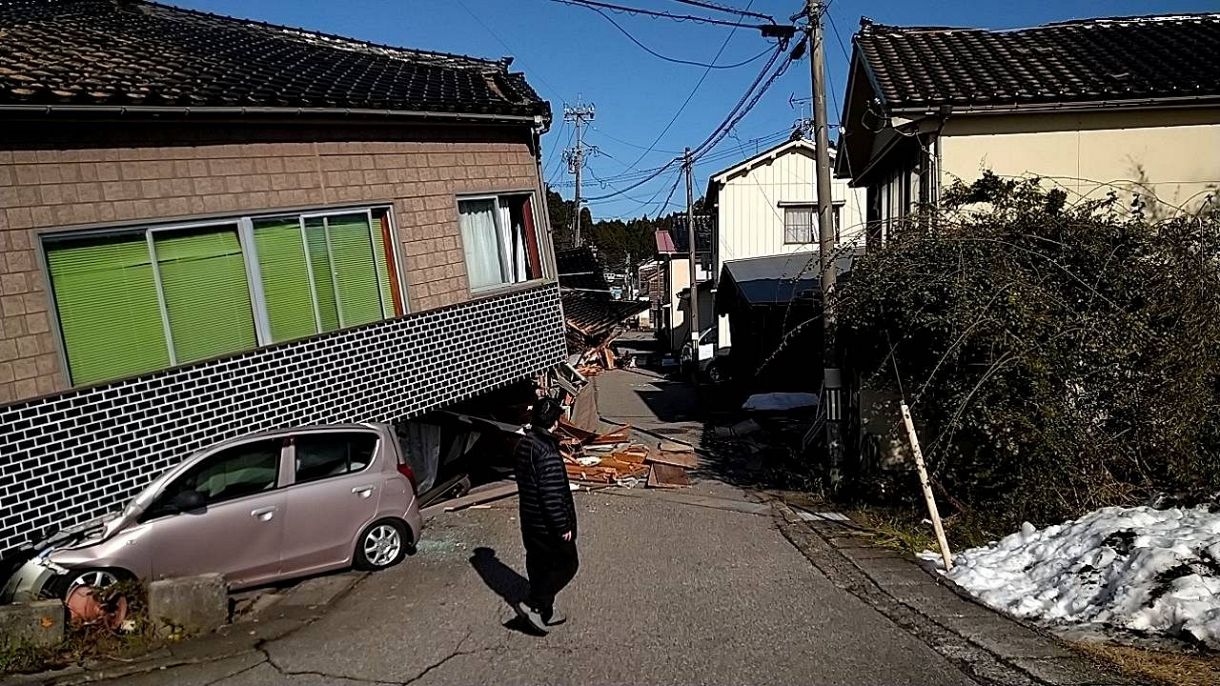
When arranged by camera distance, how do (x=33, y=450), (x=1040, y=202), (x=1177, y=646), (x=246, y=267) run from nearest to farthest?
(x=1177, y=646) → (x=33, y=450) → (x=246, y=267) → (x=1040, y=202)

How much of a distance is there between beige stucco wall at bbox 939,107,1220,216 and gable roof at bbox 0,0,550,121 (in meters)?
5.78

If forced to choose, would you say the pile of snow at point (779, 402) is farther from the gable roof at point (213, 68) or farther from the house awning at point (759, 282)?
the gable roof at point (213, 68)

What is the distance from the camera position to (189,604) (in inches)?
271

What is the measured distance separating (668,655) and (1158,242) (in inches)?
275

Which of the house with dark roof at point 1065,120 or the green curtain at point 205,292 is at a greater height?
the house with dark roof at point 1065,120

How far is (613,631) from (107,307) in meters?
5.42

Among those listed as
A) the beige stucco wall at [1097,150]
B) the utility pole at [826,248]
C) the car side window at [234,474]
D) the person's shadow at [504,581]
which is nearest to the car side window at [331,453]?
the car side window at [234,474]

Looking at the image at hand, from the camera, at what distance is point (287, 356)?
31.8 ft

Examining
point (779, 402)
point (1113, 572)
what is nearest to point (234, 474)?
point (1113, 572)

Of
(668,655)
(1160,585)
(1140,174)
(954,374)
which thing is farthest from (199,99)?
(1140,174)

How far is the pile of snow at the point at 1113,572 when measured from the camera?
19.9ft

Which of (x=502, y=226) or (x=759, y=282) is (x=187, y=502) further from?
(x=759, y=282)

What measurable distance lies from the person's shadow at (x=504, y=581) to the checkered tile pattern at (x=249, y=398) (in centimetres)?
229

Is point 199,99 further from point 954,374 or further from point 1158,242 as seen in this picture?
point 1158,242
